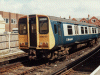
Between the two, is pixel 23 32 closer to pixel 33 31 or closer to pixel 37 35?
pixel 33 31

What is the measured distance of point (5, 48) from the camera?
14711mm

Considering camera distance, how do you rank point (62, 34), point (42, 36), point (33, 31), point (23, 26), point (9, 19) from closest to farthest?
point (42, 36) → point (33, 31) → point (23, 26) → point (62, 34) → point (9, 19)

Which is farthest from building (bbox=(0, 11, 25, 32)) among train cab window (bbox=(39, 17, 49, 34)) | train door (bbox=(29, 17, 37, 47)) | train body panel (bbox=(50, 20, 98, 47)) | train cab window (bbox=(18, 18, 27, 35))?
train cab window (bbox=(39, 17, 49, 34))

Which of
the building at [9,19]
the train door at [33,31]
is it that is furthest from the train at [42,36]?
the building at [9,19]

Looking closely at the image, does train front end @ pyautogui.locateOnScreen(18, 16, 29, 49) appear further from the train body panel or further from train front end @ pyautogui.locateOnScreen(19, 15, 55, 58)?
the train body panel

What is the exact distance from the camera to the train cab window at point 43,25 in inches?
338

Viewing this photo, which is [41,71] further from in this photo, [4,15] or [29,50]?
[4,15]

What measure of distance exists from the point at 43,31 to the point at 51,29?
22.4 inches

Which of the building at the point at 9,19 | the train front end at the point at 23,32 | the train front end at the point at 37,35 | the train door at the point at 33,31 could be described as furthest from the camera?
the building at the point at 9,19

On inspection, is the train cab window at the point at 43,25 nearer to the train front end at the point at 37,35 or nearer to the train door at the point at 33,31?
the train front end at the point at 37,35

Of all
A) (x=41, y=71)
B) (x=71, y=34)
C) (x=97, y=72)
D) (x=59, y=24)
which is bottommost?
(x=41, y=71)

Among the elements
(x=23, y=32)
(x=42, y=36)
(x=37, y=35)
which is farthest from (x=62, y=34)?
(x=23, y=32)

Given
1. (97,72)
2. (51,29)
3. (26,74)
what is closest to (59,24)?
(51,29)

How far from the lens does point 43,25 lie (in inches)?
342
